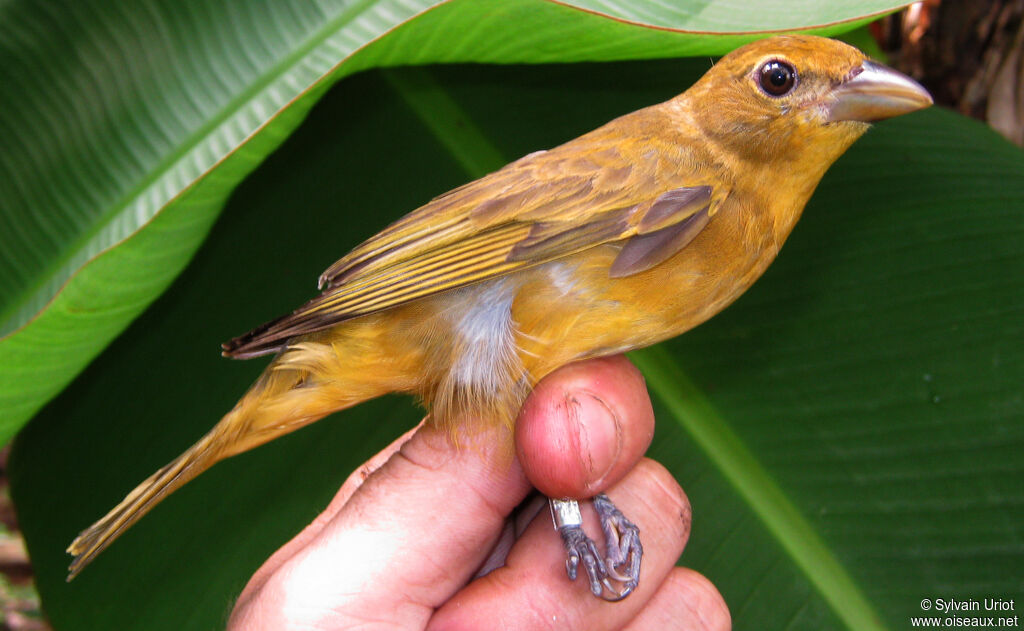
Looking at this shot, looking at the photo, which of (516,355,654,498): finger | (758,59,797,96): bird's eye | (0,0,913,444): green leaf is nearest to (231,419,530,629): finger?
(516,355,654,498): finger

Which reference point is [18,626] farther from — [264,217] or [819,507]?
[819,507]

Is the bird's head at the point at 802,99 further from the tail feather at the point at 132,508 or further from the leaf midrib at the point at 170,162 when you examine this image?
the tail feather at the point at 132,508

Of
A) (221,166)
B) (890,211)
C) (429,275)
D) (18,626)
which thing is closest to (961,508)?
(890,211)

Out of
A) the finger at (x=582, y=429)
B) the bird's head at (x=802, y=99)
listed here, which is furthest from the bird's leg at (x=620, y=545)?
the bird's head at (x=802, y=99)

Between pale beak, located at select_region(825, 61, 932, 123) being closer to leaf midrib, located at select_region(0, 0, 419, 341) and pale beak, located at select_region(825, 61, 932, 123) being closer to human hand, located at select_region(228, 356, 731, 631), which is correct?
human hand, located at select_region(228, 356, 731, 631)

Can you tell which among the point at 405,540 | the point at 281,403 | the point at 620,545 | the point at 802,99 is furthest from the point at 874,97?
the point at 281,403

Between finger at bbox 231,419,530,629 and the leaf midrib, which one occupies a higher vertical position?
the leaf midrib

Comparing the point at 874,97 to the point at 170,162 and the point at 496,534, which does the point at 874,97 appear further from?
the point at 170,162
